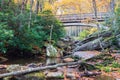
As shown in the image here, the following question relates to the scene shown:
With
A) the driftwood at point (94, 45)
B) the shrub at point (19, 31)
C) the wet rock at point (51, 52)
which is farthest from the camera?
the driftwood at point (94, 45)

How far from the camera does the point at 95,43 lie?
21.8 meters

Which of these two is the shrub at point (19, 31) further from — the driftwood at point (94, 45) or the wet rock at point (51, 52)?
the driftwood at point (94, 45)

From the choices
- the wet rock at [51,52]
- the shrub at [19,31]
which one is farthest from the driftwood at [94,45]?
the wet rock at [51,52]

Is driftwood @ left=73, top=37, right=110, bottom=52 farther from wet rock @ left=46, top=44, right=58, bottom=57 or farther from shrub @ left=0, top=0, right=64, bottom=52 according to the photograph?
wet rock @ left=46, top=44, right=58, bottom=57

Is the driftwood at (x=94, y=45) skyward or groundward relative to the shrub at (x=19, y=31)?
groundward

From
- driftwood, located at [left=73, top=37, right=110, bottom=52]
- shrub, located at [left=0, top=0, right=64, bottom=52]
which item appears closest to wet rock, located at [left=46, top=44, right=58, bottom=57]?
shrub, located at [left=0, top=0, right=64, bottom=52]

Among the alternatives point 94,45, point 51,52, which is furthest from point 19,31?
point 94,45

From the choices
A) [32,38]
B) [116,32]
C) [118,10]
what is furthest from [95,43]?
[32,38]

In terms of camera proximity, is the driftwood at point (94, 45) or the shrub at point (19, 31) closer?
the shrub at point (19, 31)

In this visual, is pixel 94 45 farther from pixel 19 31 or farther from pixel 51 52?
pixel 19 31

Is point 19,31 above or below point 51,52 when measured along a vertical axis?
above

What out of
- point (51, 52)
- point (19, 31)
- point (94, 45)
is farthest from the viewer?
point (94, 45)

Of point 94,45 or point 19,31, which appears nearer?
point 19,31

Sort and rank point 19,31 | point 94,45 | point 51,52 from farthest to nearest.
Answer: point 94,45 < point 51,52 < point 19,31
